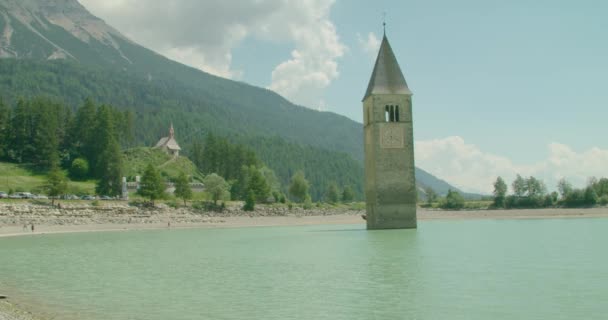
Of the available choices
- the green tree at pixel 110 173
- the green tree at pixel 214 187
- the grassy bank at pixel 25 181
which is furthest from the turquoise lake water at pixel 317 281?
the green tree at pixel 214 187

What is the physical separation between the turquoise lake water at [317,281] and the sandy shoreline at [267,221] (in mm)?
23030

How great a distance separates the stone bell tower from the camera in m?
53.2

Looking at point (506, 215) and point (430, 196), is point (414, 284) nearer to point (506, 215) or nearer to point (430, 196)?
point (506, 215)

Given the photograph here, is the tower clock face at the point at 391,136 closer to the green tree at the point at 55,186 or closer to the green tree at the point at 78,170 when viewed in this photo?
the green tree at the point at 55,186

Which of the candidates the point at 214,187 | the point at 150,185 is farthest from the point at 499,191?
the point at 150,185

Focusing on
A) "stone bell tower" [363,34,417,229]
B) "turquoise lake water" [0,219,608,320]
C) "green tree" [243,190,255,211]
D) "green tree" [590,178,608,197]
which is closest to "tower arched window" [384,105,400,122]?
"stone bell tower" [363,34,417,229]

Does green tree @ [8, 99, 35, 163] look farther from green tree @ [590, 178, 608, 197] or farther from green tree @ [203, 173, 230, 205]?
green tree @ [590, 178, 608, 197]

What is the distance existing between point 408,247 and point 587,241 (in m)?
14.2

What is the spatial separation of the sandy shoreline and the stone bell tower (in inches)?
707

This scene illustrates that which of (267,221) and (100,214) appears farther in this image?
(267,221)

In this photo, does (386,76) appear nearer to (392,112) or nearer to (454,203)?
(392,112)

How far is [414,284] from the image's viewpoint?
21.1m

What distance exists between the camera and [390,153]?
53.4 m

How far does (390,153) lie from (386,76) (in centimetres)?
751
